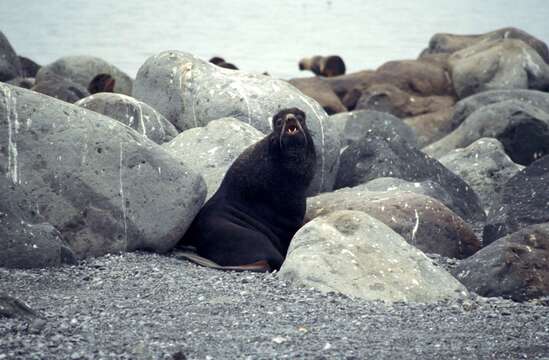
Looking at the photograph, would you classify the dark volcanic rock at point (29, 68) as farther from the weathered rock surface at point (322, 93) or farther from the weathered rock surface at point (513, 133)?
the weathered rock surface at point (513, 133)

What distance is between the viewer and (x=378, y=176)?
44.9 ft

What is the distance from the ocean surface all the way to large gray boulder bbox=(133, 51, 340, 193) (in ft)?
75.0

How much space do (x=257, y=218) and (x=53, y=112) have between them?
232 cm

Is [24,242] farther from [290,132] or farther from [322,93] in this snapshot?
[322,93]

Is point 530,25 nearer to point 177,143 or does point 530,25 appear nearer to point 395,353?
point 177,143

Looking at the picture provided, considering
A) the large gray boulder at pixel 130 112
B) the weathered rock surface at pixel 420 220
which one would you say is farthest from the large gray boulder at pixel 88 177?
the large gray boulder at pixel 130 112

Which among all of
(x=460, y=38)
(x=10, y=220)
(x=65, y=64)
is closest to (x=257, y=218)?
(x=10, y=220)

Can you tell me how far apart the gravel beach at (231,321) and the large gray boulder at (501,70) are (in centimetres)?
1442

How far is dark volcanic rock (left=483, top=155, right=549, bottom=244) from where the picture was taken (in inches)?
456

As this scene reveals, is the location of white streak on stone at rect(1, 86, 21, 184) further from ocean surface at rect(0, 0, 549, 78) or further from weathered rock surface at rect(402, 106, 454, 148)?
ocean surface at rect(0, 0, 549, 78)

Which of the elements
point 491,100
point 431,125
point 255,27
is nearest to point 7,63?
point 431,125

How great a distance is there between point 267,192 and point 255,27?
5543 centimetres

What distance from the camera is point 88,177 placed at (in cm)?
998

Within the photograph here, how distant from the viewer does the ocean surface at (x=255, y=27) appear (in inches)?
1839
